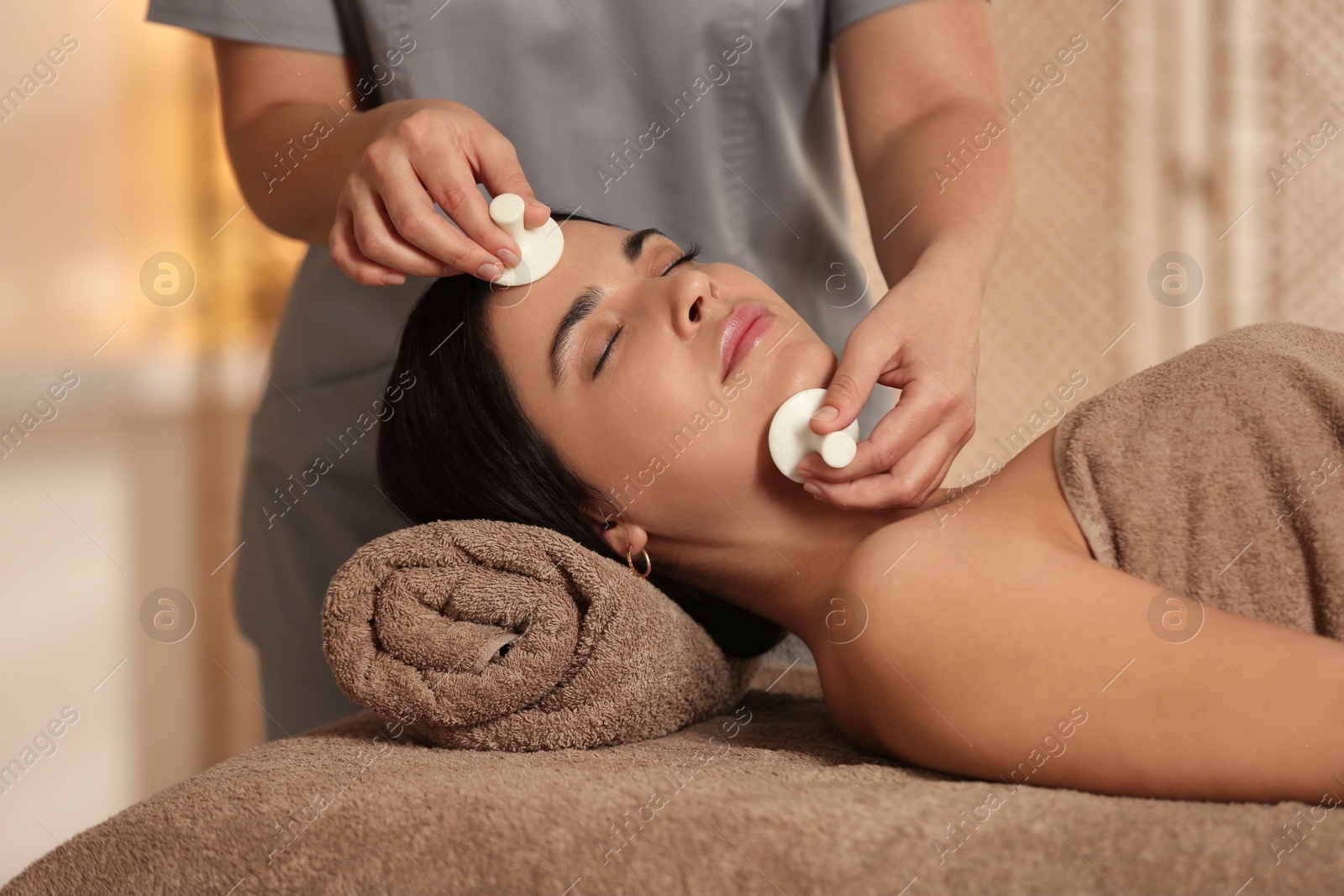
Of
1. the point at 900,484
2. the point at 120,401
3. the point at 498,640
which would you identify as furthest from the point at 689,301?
the point at 120,401

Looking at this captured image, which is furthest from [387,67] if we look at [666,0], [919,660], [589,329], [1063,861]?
[1063,861]

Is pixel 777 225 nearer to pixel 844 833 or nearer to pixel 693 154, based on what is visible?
pixel 693 154

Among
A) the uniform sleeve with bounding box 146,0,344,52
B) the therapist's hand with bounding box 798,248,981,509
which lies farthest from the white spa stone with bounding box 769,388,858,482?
the uniform sleeve with bounding box 146,0,344,52

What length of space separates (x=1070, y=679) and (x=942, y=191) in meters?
0.61

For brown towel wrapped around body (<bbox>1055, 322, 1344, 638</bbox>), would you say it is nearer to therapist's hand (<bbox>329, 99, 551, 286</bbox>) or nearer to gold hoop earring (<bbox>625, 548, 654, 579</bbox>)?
gold hoop earring (<bbox>625, 548, 654, 579</bbox>)

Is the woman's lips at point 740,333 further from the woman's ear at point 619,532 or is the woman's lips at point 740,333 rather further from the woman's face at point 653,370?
the woman's ear at point 619,532

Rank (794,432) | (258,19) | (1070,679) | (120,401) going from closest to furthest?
(1070,679)
(794,432)
(258,19)
(120,401)

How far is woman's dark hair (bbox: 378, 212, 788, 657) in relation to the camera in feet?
3.33

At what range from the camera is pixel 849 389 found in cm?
85

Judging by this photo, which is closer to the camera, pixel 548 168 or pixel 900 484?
pixel 900 484

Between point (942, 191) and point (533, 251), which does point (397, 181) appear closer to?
point (533, 251)

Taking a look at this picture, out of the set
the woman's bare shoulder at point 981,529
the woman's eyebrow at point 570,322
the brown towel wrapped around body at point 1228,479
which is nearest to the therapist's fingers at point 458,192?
the woman's eyebrow at point 570,322

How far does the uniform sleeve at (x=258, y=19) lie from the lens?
1178 millimetres

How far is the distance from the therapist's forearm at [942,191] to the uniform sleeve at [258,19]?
28.1 inches
